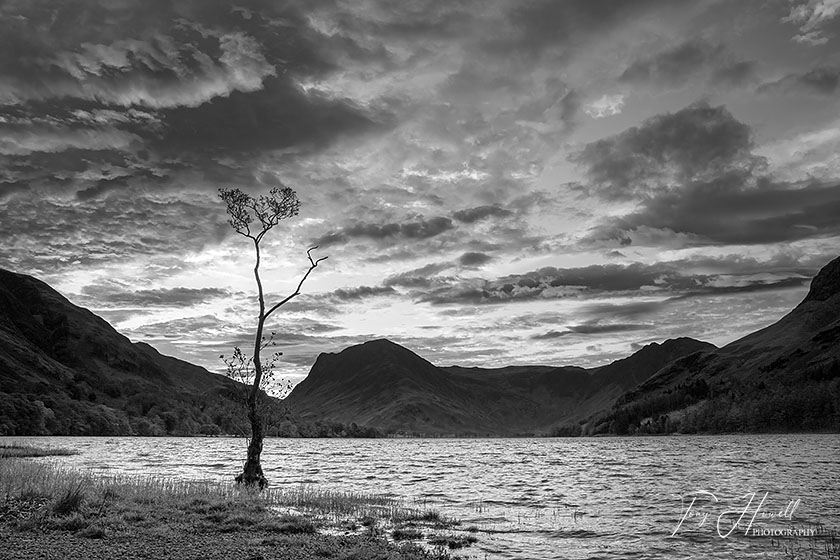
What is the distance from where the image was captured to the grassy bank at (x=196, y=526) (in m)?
22.0

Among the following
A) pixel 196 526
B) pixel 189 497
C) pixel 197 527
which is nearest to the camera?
pixel 197 527

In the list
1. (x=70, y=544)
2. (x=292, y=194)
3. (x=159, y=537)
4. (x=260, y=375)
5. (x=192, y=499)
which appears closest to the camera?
(x=70, y=544)

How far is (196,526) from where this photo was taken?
27984 millimetres

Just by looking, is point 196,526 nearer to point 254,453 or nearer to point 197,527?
point 197,527

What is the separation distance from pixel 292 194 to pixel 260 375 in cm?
1555

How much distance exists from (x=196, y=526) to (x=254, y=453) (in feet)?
65.8

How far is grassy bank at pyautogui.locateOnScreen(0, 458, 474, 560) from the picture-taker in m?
22.0

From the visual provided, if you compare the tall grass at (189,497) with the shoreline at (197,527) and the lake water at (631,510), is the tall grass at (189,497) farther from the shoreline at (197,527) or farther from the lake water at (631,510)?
the lake water at (631,510)

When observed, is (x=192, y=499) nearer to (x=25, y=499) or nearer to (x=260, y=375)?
→ (x=25, y=499)

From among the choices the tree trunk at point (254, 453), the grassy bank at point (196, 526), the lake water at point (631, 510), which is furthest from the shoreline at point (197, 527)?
the tree trunk at point (254, 453)

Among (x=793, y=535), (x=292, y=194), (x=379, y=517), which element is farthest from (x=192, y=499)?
(x=793, y=535)

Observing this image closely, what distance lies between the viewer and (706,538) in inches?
1332

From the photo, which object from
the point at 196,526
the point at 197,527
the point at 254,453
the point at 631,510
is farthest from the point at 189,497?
the point at 631,510

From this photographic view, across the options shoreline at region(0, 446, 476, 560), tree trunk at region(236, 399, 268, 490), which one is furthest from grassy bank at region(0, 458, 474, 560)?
tree trunk at region(236, 399, 268, 490)
